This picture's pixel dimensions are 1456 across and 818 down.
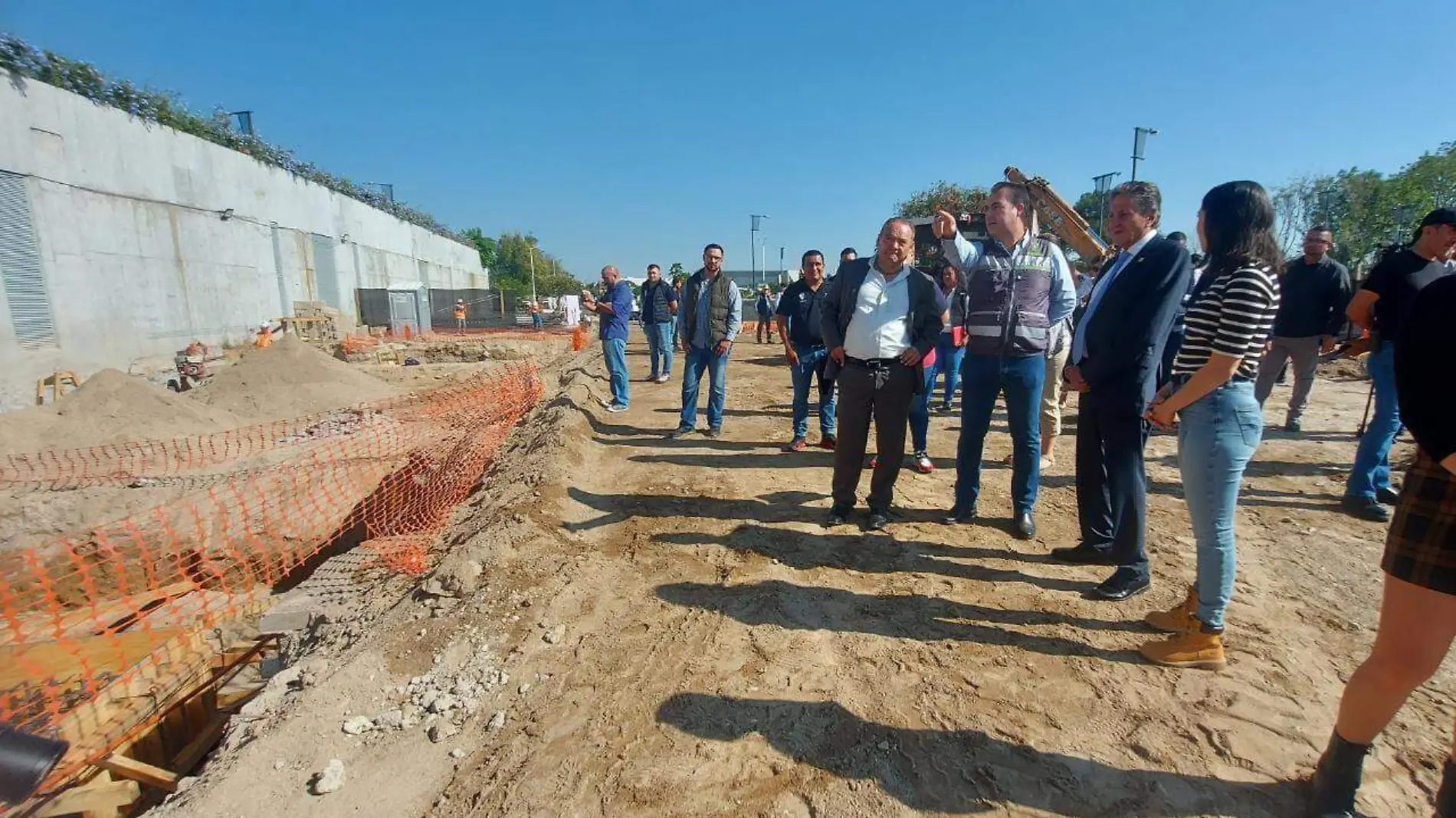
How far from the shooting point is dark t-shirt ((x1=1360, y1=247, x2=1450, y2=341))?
11.9ft

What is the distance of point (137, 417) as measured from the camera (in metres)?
8.16

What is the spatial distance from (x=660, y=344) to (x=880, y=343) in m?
6.41

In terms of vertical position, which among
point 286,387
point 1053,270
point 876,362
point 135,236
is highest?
point 135,236

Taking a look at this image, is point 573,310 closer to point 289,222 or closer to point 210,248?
point 289,222

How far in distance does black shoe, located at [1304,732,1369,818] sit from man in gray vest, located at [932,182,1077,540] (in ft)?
6.47

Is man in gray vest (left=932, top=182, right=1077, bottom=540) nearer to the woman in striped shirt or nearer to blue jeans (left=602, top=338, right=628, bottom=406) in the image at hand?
the woman in striped shirt

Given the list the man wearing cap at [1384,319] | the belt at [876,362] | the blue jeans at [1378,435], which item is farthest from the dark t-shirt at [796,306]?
the blue jeans at [1378,435]

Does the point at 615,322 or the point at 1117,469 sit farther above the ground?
the point at 615,322

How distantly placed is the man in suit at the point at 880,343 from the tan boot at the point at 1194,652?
1566mm

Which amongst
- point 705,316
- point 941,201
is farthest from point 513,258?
point 705,316

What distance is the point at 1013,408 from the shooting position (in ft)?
11.9

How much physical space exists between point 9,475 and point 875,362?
29.5 ft

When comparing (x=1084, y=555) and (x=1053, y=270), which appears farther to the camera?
(x=1053, y=270)

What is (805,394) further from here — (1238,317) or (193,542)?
(193,542)
